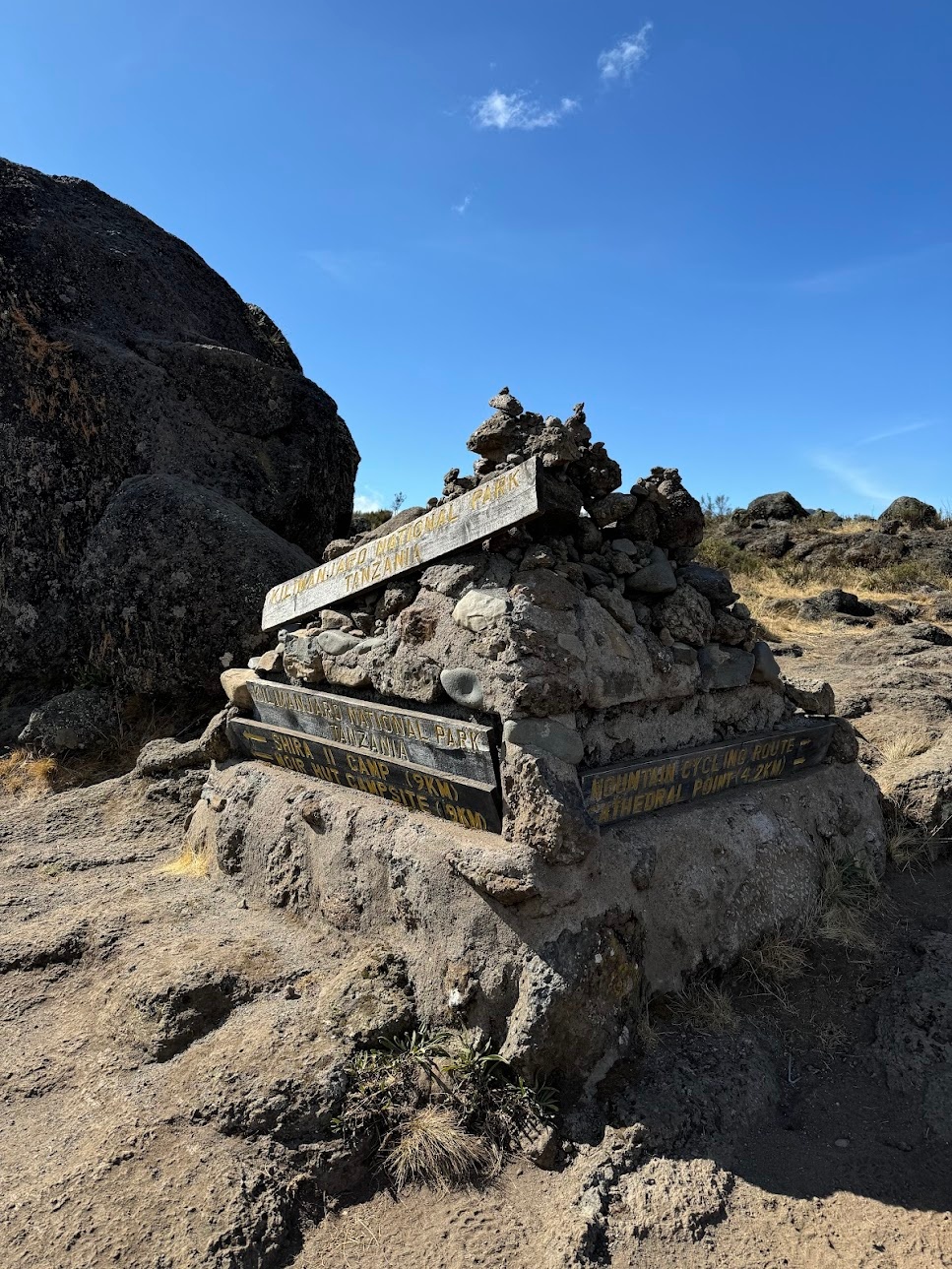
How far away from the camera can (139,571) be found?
6.86 metres

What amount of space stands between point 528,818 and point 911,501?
21302 mm

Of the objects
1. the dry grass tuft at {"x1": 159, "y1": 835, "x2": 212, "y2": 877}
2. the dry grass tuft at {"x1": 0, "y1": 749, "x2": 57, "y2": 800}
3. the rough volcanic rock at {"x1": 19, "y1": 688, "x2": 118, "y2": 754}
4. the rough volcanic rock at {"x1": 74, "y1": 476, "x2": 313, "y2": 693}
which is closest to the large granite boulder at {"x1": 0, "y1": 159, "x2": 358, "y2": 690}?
the rough volcanic rock at {"x1": 74, "y1": 476, "x2": 313, "y2": 693}

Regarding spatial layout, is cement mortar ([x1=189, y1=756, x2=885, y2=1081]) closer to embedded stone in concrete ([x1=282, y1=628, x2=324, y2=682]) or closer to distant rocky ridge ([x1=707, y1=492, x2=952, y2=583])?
embedded stone in concrete ([x1=282, y1=628, x2=324, y2=682])

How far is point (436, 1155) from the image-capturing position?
8.85ft

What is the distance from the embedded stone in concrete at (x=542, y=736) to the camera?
10.2ft

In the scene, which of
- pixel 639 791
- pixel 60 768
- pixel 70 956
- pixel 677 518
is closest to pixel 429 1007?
pixel 639 791

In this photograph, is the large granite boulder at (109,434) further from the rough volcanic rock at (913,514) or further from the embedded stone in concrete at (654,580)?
the rough volcanic rock at (913,514)

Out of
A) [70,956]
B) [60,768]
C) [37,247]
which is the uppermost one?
[37,247]

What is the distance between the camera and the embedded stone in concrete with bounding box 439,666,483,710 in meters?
3.29

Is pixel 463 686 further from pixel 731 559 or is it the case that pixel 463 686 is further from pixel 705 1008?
pixel 731 559

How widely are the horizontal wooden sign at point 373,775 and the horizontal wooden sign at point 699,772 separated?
0.46m

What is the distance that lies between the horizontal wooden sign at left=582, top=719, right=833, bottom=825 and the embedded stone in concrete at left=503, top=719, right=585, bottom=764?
145mm

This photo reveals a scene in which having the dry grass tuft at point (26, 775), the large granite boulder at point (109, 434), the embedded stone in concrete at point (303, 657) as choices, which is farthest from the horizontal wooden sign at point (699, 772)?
the dry grass tuft at point (26, 775)

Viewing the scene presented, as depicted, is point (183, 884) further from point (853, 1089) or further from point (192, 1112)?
Answer: point (853, 1089)
